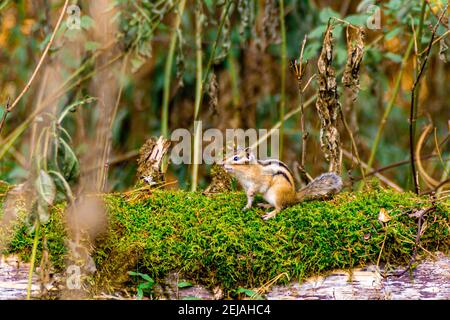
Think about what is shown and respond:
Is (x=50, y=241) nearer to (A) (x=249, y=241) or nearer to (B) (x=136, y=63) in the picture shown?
(A) (x=249, y=241)

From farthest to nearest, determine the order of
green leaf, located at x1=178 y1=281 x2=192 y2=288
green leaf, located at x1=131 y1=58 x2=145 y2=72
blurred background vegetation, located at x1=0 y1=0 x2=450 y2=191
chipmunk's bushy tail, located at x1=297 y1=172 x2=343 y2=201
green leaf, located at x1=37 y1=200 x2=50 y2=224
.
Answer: blurred background vegetation, located at x1=0 y1=0 x2=450 y2=191
green leaf, located at x1=131 y1=58 x2=145 y2=72
chipmunk's bushy tail, located at x1=297 y1=172 x2=343 y2=201
green leaf, located at x1=178 y1=281 x2=192 y2=288
green leaf, located at x1=37 y1=200 x2=50 y2=224

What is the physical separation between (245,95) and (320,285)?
3.75 metres

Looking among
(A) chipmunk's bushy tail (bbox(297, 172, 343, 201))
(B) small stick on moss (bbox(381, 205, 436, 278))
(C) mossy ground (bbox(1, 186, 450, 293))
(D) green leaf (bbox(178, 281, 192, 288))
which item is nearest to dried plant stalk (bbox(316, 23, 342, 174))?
(A) chipmunk's bushy tail (bbox(297, 172, 343, 201))

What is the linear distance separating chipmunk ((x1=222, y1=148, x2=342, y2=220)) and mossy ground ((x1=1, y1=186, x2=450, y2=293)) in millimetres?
77

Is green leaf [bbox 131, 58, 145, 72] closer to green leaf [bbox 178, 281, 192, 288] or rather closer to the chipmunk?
the chipmunk

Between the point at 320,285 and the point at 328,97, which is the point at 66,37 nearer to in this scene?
the point at 328,97

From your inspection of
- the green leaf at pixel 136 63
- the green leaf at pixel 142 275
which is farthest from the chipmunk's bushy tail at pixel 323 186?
the green leaf at pixel 136 63

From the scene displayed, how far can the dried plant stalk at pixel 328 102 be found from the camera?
3.67 meters

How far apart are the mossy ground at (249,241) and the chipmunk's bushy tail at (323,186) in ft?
0.27

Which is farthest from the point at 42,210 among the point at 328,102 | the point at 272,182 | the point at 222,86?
the point at 222,86

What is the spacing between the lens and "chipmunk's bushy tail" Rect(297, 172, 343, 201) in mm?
3762

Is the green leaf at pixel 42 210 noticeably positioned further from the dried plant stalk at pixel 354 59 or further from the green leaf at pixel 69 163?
the dried plant stalk at pixel 354 59

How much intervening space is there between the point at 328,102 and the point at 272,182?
59cm

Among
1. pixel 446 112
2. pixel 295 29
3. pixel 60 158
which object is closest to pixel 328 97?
pixel 60 158
